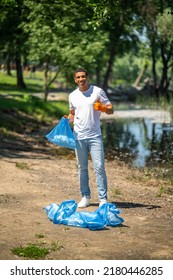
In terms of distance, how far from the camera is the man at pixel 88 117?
10188mm

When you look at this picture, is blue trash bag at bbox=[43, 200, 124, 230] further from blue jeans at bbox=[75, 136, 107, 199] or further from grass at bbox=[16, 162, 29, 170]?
grass at bbox=[16, 162, 29, 170]

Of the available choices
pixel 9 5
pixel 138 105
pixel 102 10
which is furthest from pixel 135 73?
pixel 102 10

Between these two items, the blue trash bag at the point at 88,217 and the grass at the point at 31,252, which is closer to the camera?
the grass at the point at 31,252

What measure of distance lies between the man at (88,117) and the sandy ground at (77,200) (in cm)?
96

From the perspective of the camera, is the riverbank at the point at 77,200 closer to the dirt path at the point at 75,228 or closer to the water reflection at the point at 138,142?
the dirt path at the point at 75,228

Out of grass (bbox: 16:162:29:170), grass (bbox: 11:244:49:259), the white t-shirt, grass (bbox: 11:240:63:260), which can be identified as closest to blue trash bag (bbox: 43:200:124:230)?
grass (bbox: 11:240:63:260)

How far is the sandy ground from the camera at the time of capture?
8.32 meters

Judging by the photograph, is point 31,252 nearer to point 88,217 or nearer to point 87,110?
point 88,217

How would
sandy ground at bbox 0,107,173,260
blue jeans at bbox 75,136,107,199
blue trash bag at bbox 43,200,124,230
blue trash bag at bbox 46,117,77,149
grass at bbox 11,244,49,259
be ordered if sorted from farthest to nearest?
blue trash bag at bbox 46,117,77,149, blue jeans at bbox 75,136,107,199, blue trash bag at bbox 43,200,124,230, sandy ground at bbox 0,107,173,260, grass at bbox 11,244,49,259

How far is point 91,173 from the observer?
53.3 ft

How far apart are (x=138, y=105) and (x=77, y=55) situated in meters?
20.7

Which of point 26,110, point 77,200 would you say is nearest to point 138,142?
point 26,110

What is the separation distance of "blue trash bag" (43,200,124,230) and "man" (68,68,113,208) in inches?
30.4

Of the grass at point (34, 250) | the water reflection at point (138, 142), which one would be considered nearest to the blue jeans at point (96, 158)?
the grass at point (34, 250)
